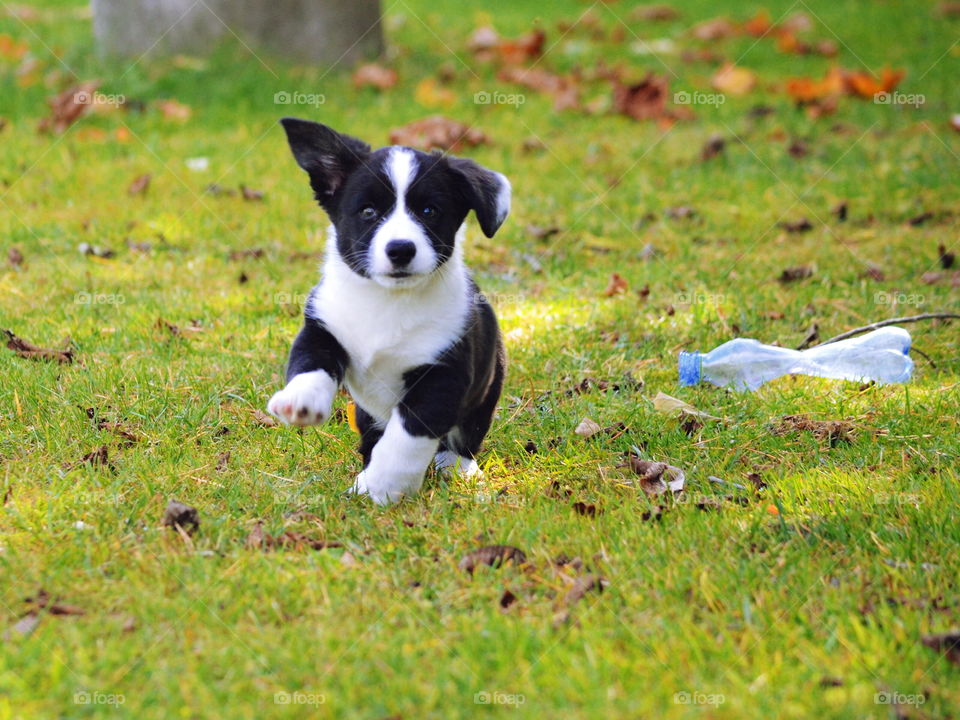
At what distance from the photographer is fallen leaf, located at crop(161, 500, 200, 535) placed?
3113 millimetres

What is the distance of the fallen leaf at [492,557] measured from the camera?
299cm

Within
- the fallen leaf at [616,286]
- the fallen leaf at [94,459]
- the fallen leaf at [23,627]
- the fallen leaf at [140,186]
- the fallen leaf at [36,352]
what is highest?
the fallen leaf at [23,627]

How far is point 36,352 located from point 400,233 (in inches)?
77.7

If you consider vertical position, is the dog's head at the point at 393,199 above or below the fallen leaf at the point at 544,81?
above

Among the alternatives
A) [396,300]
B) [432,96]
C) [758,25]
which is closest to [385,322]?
[396,300]

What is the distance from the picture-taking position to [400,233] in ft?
10.5

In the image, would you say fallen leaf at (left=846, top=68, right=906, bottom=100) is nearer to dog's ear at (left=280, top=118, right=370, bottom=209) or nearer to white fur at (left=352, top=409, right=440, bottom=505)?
dog's ear at (left=280, top=118, right=370, bottom=209)

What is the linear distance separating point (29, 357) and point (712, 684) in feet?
10.1

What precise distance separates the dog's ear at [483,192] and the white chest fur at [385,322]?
7.0 inches

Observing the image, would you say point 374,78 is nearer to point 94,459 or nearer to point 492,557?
point 94,459

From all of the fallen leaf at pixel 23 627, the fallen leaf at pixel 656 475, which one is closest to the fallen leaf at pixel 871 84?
the fallen leaf at pixel 656 475

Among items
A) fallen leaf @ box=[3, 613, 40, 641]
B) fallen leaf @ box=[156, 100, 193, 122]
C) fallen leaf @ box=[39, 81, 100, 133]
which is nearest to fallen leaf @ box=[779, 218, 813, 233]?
fallen leaf @ box=[156, 100, 193, 122]

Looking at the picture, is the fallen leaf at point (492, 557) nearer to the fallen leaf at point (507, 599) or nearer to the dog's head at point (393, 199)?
the fallen leaf at point (507, 599)

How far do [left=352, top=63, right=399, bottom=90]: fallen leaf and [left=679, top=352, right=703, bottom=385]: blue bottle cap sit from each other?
5024 mm
